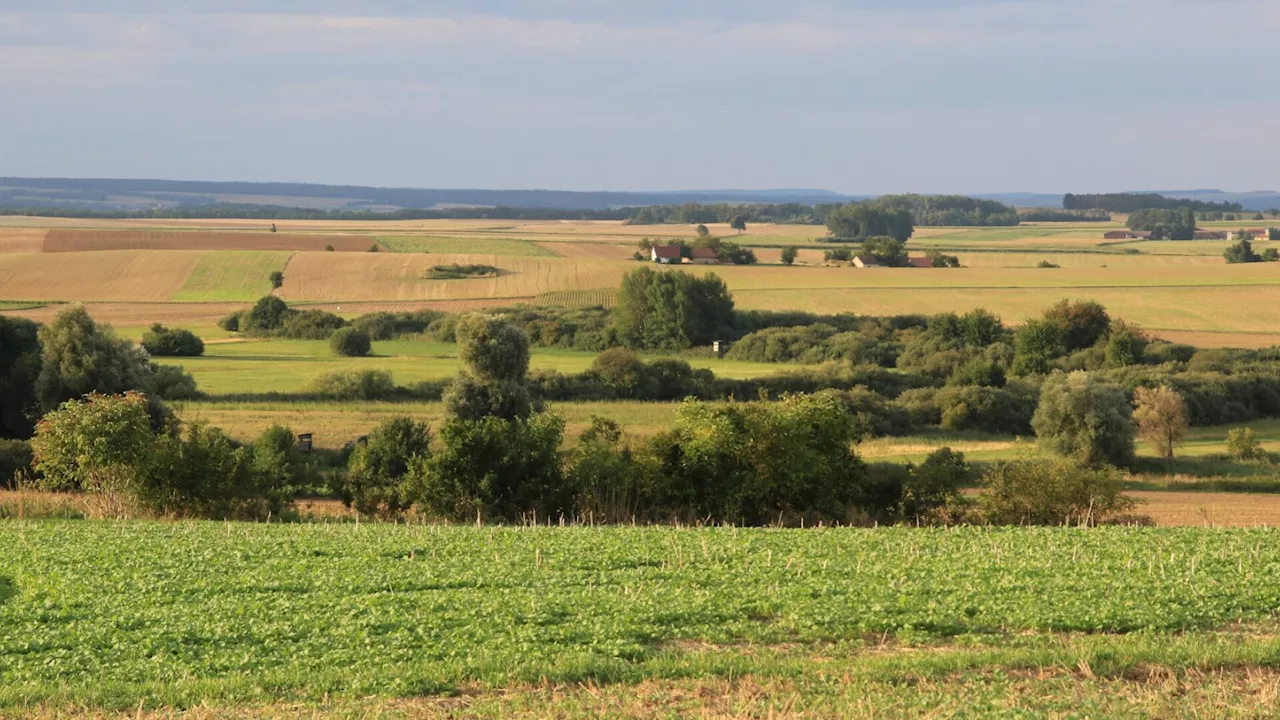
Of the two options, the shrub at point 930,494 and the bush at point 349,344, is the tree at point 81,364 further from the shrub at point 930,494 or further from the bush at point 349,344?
the bush at point 349,344

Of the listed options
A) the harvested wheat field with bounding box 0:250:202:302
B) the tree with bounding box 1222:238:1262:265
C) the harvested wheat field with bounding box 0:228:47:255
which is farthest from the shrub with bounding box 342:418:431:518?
the tree with bounding box 1222:238:1262:265

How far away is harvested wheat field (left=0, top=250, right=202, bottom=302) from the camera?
91.4 meters

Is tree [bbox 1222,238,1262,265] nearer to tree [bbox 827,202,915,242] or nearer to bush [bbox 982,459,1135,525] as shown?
tree [bbox 827,202,915,242]

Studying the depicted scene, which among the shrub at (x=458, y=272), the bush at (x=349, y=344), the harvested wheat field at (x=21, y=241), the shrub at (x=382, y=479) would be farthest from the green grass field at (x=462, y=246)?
the shrub at (x=382, y=479)

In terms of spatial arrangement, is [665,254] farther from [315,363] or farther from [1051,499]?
[1051,499]

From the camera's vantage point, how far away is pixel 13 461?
3716cm

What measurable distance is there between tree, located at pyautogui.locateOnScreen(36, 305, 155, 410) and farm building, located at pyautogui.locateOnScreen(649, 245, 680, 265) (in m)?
71.0

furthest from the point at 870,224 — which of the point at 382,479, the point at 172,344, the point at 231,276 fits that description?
the point at 382,479

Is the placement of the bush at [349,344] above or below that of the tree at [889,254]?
below

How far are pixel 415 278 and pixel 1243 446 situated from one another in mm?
66537

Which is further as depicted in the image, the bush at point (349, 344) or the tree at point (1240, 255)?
the tree at point (1240, 255)

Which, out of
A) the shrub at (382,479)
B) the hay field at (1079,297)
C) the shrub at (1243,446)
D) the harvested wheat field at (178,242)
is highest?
→ the harvested wheat field at (178,242)

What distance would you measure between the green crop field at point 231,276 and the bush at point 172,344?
894 inches

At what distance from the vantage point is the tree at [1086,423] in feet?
143
